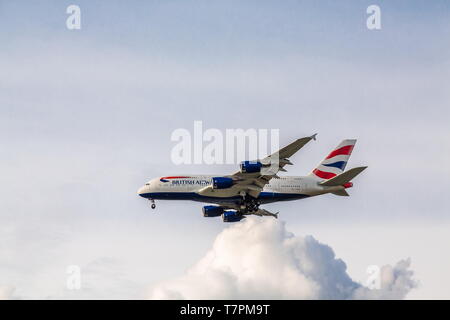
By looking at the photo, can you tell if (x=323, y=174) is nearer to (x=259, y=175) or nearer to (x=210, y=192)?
(x=259, y=175)

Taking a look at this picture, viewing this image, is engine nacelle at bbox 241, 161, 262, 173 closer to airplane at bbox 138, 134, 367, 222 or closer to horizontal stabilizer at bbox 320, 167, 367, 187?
airplane at bbox 138, 134, 367, 222

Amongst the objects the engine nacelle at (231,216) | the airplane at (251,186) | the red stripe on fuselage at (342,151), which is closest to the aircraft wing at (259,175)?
the airplane at (251,186)

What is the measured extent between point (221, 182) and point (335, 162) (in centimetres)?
2216

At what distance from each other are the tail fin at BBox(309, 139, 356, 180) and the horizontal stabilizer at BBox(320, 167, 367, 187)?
17.3 feet

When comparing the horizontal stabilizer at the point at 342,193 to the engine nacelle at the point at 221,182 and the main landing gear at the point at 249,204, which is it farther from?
the engine nacelle at the point at 221,182

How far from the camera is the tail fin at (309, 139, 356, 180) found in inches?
4449

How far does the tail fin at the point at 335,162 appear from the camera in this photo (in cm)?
11300

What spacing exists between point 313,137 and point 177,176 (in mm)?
25015
